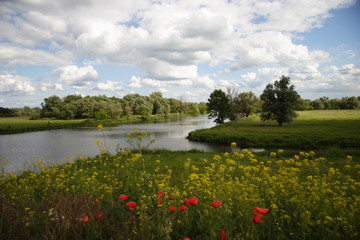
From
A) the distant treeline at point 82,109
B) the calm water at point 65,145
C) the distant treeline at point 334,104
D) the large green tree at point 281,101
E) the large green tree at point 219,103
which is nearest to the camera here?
the calm water at point 65,145

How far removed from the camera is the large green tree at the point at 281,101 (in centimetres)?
4322

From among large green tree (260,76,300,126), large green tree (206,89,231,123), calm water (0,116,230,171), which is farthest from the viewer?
large green tree (206,89,231,123)

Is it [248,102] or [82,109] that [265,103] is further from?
[82,109]

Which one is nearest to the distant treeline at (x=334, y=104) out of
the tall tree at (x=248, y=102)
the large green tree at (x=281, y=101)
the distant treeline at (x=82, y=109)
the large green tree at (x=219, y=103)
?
the tall tree at (x=248, y=102)

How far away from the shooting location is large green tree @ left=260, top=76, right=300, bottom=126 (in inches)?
1702

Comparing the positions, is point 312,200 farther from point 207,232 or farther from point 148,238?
point 148,238

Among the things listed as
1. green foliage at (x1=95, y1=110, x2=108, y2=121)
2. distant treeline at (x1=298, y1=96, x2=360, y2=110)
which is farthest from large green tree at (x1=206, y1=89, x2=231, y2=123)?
distant treeline at (x1=298, y1=96, x2=360, y2=110)

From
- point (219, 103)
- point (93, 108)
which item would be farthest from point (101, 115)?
point (219, 103)

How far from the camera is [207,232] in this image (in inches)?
116

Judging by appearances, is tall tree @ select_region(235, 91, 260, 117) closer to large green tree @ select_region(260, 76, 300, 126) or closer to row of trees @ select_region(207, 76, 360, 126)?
row of trees @ select_region(207, 76, 360, 126)

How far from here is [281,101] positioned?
4438 cm

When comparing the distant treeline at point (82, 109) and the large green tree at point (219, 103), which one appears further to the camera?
the distant treeline at point (82, 109)

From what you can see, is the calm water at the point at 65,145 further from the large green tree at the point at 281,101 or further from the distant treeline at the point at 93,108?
the distant treeline at the point at 93,108

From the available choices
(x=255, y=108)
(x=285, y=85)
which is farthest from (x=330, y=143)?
(x=255, y=108)
